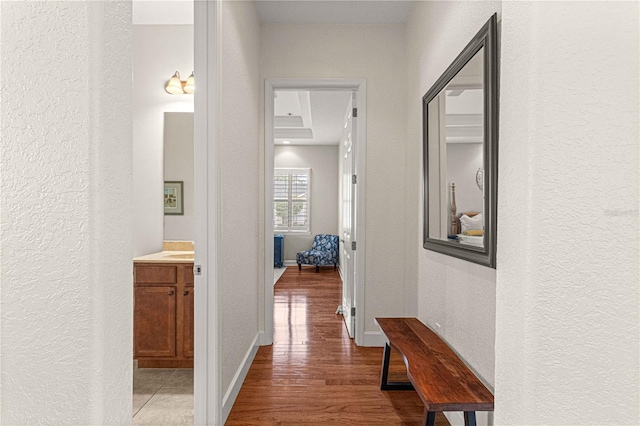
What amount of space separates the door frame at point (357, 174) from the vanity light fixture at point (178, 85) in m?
0.60

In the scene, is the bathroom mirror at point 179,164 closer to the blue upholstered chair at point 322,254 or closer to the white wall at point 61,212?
the white wall at point 61,212

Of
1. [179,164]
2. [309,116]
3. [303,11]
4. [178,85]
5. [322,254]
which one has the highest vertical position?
[303,11]

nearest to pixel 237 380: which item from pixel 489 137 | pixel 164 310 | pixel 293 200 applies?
pixel 164 310

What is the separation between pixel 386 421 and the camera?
216 cm

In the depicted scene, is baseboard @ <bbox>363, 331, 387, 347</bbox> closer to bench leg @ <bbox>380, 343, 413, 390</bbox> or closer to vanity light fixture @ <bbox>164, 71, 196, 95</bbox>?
bench leg @ <bbox>380, 343, 413, 390</bbox>

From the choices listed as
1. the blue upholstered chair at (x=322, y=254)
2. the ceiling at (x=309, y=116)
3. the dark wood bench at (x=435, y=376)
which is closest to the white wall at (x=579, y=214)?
the dark wood bench at (x=435, y=376)

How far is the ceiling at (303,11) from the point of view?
3.03 m

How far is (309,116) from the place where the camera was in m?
6.21

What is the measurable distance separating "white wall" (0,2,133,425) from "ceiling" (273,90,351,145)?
3381 millimetres

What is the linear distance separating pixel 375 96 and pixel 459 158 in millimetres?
1536

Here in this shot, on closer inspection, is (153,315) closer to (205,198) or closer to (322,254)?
(205,198)

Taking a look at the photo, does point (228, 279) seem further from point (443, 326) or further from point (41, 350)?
point (41, 350)

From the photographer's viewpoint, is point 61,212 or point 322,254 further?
point 322,254

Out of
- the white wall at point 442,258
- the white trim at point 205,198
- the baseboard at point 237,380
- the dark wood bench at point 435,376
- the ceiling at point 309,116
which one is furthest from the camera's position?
the ceiling at point 309,116
